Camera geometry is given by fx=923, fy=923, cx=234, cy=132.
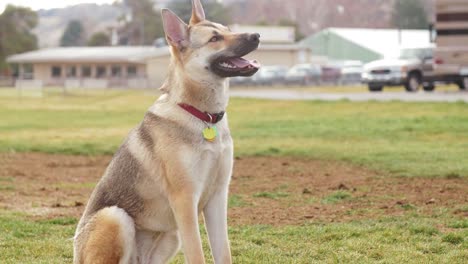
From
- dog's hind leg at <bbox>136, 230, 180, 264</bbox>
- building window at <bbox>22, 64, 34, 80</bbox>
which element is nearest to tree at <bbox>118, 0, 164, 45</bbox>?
building window at <bbox>22, 64, 34, 80</bbox>

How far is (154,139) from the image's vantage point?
22.9ft

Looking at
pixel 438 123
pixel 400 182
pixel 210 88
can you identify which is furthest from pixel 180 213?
pixel 438 123

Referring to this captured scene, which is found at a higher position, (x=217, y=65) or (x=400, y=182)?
(x=217, y=65)

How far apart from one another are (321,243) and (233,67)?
2559mm

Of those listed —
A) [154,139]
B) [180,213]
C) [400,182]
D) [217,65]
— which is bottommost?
[400,182]

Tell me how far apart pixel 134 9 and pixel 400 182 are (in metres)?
112

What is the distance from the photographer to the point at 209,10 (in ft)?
371

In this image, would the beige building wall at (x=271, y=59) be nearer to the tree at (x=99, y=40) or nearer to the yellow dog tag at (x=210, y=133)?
the tree at (x=99, y=40)

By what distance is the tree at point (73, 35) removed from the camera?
140 m

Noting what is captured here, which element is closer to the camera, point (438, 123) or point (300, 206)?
point (300, 206)

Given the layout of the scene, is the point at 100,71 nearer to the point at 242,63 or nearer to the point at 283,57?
the point at 283,57

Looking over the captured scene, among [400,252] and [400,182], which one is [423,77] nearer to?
[400,182]

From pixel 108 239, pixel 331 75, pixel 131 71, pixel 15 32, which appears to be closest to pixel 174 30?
pixel 108 239

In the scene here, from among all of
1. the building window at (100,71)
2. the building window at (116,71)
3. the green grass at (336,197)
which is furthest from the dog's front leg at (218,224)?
the building window at (100,71)
